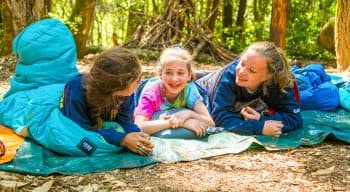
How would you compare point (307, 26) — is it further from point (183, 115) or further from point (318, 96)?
point (183, 115)

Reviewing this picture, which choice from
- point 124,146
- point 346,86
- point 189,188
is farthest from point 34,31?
point 346,86

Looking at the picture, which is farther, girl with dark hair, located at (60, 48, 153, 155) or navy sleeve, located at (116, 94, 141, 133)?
navy sleeve, located at (116, 94, 141, 133)

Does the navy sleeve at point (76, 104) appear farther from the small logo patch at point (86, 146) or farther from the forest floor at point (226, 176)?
the forest floor at point (226, 176)

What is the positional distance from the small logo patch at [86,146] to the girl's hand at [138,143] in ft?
0.59

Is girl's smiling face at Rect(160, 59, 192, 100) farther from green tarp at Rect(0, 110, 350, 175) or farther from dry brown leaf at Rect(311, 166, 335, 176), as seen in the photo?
dry brown leaf at Rect(311, 166, 335, 176)

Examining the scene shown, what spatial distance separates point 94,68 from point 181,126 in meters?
0.80

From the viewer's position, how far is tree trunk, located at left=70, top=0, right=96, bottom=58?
810 cm

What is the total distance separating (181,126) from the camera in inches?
130

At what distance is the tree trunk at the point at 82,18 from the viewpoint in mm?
8102

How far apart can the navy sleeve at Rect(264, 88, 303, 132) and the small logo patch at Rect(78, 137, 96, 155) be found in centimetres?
125

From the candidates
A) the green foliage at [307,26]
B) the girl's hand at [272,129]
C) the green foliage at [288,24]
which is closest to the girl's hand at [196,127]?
the girl's hand at [272,129]

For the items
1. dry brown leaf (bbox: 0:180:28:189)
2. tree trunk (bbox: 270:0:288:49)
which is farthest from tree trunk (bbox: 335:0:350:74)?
dry brown leaf (bbox: 0:180:28:189)

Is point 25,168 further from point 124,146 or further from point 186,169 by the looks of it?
point 186,169

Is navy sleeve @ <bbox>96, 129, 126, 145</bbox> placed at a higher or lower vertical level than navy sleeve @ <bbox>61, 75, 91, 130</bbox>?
lower
